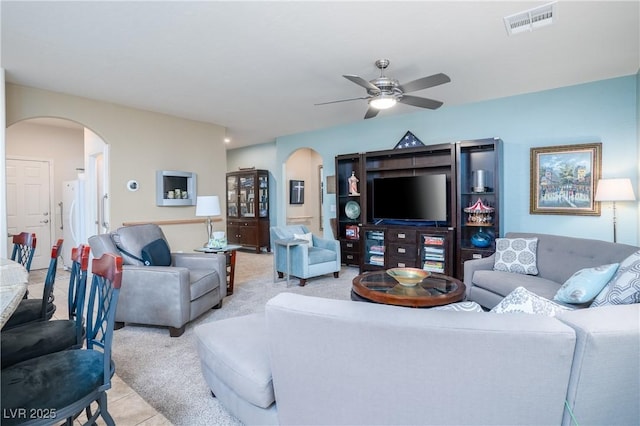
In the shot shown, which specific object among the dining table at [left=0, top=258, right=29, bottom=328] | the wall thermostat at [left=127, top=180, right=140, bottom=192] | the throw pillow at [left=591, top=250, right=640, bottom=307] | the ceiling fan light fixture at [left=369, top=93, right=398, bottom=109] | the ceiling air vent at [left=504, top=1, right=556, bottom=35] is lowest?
the throw pillow at [left=591, top=250, right=640, bottom=307]

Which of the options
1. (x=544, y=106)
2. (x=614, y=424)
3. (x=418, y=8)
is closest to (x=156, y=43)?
(x=418, y=8)

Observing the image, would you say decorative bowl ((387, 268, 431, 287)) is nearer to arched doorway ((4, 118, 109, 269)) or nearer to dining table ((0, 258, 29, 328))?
dining table ((0, 258, 29, 328))

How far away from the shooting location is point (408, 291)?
250cm

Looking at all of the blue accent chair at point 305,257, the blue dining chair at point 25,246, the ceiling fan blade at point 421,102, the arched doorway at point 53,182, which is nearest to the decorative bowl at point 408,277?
the ceiling fan blade at point 421,102

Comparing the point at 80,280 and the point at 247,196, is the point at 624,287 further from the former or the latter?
the point at 247,196

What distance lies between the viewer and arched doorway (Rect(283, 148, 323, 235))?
296 inches

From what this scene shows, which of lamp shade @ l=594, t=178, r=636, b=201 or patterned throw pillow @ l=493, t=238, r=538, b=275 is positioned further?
lamp shade @ l=594, t=178, r=636, b=201

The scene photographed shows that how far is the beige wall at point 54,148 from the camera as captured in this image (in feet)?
18.4

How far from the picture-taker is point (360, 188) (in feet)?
17.9

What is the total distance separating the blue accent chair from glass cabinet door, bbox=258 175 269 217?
280 cm

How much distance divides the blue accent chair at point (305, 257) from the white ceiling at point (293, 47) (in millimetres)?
1926

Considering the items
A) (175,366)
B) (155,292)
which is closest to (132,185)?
(155,292)

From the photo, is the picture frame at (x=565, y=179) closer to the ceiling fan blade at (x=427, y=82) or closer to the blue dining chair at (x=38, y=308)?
the ceiling fan blade at (x=427, y=82)

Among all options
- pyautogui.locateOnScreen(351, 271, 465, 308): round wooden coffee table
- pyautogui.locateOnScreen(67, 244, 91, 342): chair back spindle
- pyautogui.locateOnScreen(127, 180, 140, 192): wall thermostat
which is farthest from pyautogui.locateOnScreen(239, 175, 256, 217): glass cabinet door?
pyautogui.locateOnScreen(67, 244, 91, 342): chair back spindle
